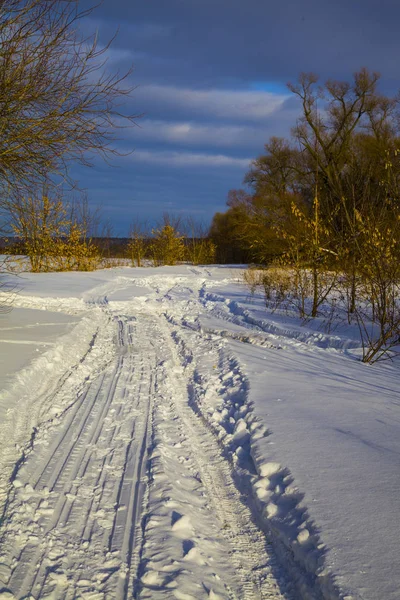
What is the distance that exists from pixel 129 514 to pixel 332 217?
24.6 ft

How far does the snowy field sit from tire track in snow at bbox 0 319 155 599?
0.04ft

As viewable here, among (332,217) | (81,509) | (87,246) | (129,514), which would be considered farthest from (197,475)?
(87,246)

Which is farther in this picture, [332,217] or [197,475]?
[332,217]

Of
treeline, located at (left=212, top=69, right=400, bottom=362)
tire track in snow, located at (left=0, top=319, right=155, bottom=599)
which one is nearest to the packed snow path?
tire track in snow, located at (left=0, top=319, right=155, bottom=599)

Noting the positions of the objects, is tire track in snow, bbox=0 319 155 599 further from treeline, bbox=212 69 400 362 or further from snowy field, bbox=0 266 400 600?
treeline, bbox=212 69 400 362

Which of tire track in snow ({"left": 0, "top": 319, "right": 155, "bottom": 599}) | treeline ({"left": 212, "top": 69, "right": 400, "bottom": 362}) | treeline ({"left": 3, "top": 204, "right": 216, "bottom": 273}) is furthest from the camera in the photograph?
treeline ({"left": 3, "top": 204, "right": 216, "bottom": 273})

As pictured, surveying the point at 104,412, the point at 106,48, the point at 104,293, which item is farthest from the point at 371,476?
the point at 104,293

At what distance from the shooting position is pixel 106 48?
583cm

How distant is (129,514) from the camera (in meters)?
3.27

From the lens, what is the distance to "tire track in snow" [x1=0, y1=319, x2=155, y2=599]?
2639 mm

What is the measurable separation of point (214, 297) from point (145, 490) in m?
13.4

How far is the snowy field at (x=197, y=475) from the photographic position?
2.70 m

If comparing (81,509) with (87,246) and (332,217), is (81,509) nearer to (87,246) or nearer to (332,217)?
(332,217)

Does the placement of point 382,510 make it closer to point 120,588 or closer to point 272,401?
point 120,588
